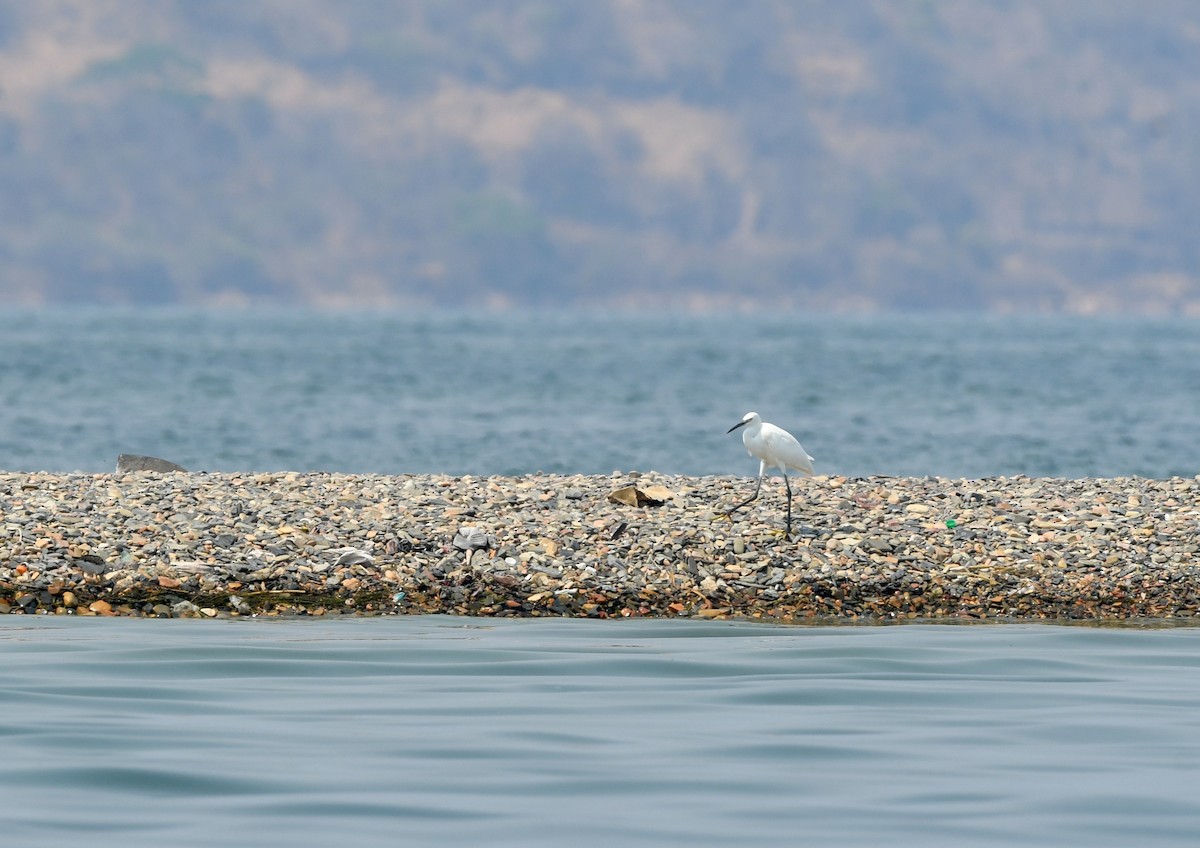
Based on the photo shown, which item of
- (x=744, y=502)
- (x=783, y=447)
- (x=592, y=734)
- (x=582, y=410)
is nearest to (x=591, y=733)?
(x=592, y=734)


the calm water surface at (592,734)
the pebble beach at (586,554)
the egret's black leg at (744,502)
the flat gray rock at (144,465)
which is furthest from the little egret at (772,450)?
the flat gray rock at (144,465)

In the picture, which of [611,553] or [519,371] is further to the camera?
[519,371]

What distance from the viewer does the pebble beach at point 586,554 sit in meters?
14.3

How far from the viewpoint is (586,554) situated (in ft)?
49.5

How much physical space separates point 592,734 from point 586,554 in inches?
210

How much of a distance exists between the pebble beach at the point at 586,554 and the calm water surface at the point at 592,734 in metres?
0.68

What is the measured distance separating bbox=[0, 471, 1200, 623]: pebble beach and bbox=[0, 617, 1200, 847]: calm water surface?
26.8 inches

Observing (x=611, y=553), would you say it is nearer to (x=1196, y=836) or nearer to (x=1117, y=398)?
(x=1196, y=836)

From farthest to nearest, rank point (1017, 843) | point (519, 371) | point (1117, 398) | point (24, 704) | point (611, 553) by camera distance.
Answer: point (519, 371) → point (1117, 398) → point (611, 553) → point (24, 704) → point (1017, 843)

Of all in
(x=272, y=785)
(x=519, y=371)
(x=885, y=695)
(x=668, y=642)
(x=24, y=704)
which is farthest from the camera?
(x=519, y=371)

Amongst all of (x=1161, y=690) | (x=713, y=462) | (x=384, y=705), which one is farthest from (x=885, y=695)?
(x=713, y=462)

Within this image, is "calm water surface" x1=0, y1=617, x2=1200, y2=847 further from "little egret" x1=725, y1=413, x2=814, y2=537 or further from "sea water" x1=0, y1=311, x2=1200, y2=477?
"sea water" x1=0, y1=311, x2=1200, y2=477

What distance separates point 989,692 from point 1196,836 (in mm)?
3311

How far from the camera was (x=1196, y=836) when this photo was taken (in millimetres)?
7859
